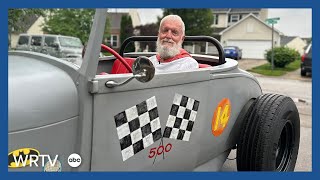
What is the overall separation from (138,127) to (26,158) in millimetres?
598

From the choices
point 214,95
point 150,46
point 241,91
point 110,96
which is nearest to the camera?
point 110,96

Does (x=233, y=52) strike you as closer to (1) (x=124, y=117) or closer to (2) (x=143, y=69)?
(1) (x=124, y=117)

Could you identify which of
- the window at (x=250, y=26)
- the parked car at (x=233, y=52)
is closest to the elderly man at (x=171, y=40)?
the parked car at (x=233, y=52)

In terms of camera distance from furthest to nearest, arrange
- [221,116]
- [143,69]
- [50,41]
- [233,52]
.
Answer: [233,52]
[221,116]
[50,41]
[143,69]

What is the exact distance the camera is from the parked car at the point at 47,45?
1.72 metres

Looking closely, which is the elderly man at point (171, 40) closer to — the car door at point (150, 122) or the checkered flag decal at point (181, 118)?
the car door at point (150, 122)

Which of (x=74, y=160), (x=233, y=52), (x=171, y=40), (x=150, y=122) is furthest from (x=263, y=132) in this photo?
(x=233, y=52)

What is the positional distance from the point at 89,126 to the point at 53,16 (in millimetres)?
659

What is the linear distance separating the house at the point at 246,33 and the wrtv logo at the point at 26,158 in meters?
22.6

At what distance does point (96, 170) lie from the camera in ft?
5.78

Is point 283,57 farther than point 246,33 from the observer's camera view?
No

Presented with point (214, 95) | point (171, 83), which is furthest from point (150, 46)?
point (171, 83)

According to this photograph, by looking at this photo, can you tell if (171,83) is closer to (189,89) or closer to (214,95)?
(189,89)

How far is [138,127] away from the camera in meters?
1.88
